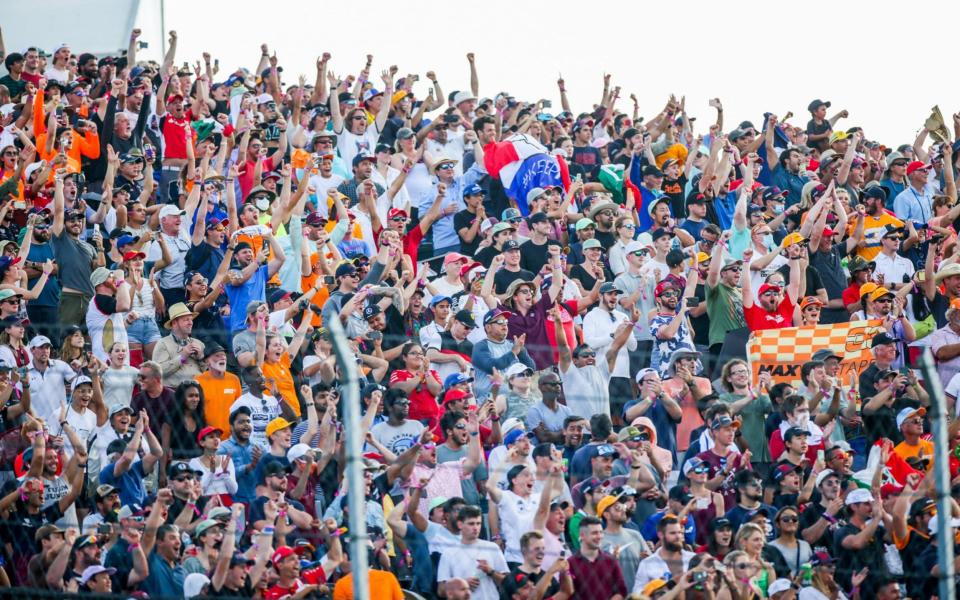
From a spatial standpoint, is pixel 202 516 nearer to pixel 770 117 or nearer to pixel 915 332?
pixel 915 332

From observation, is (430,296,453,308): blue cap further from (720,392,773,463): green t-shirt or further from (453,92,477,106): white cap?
(453,92,477,106): white cap

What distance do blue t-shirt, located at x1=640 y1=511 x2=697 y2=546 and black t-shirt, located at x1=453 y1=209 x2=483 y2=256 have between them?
233 inches

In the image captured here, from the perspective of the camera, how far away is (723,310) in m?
16.4

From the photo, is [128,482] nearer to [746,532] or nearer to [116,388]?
[116,388]

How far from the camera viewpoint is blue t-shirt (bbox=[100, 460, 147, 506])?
12.4 metres

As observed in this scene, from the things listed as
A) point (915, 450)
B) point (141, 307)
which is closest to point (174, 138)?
point (141, 307)

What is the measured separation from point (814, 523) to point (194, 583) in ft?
14.6

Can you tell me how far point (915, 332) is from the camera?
53.6 ft

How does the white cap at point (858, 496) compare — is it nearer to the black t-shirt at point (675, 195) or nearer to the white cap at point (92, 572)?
the white cap at point (92, 572)

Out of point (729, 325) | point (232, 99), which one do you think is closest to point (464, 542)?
point (729, 325)

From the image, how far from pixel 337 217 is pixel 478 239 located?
4.75 feet

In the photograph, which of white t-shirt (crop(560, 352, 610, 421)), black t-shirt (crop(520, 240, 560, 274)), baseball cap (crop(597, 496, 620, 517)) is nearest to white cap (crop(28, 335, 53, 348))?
white t-shirt (crop(560, 352, 610, 421))

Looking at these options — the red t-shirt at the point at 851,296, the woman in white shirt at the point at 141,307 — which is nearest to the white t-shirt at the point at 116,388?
the woman in white shirt at the point at 141,307

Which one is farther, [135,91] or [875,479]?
[135,91]
